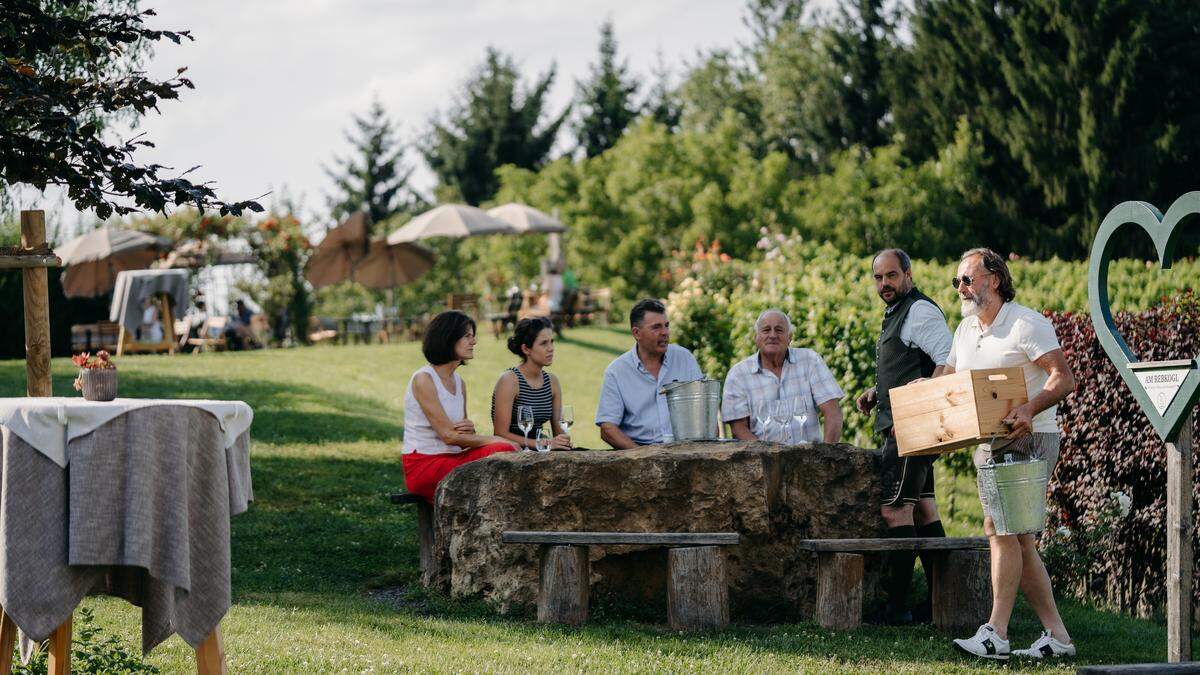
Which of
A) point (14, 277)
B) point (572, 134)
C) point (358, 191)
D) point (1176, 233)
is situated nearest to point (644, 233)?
point (14, 277)

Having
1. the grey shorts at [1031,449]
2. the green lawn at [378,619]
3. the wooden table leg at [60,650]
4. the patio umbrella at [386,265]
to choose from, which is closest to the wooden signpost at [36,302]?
the green lawn at [378,619]

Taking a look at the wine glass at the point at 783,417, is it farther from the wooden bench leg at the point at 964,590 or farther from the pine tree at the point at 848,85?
the pine tree at the point at 848,85

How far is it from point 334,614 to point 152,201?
267cm

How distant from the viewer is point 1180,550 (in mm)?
5418

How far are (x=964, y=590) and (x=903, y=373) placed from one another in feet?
3.91

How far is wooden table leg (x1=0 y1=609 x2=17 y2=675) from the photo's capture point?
5.10 metres

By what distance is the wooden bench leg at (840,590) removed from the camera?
6.77 m

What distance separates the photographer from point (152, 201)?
5488 millimetres

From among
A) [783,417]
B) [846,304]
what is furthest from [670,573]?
[846,304]

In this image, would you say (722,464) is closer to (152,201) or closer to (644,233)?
(152,201)

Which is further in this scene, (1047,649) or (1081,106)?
(1081,106)

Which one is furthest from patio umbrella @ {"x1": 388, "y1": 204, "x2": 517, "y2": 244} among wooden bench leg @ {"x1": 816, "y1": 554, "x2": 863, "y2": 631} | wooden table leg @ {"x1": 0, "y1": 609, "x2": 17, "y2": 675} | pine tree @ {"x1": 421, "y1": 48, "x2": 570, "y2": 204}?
pine tree @ {"x1": 421, "y1": 48, "x2": 570, "y2": 204}

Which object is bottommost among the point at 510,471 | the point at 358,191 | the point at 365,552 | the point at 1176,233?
the point at 365,552

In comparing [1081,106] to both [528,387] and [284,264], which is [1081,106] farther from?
[528,387]
